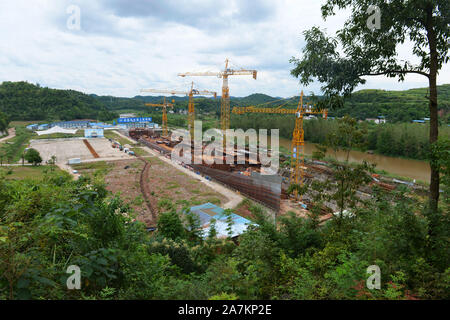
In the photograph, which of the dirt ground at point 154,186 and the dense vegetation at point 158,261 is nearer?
the dense vegetation at point 158,261

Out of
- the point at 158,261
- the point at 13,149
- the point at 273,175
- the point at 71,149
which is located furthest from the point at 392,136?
the point at 13,149

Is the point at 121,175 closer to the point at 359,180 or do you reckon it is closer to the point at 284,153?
the point at 359,180

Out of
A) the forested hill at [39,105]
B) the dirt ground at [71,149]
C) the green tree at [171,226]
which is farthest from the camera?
the forested hill at [39,105]

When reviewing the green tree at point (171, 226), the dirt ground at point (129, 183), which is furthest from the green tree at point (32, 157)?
the green tree at point (171, 226)

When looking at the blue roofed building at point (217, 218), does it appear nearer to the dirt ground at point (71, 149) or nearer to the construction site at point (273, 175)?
the construction site at point (273, 175)

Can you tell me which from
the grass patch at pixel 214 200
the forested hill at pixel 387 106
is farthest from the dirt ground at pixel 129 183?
the forested hill at pixel 387 106

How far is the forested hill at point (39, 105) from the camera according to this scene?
43.0 metres

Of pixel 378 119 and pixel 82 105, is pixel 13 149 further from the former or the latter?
pixel 378 119

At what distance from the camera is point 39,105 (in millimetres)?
46281

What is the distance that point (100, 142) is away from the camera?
1145 inches

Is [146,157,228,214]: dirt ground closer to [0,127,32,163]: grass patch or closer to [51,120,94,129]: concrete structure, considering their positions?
[0,127,32,163]: grass patch

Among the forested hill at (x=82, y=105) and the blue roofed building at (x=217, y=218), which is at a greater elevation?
the forested hill at (x=82, y=105)

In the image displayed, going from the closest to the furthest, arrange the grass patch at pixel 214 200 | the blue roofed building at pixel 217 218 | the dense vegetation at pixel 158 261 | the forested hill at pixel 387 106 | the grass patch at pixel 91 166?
the dense vegetation at pixel 158 261
the blue roofed building at pixel 217 218
the grass patch at pixel 214 200
the grass patch at pixel 91 166
the forested hill at pixel 387 106

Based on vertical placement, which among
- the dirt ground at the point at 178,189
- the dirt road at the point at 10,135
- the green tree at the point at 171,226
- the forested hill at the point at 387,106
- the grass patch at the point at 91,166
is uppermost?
the forested hill at the point at 387,106
